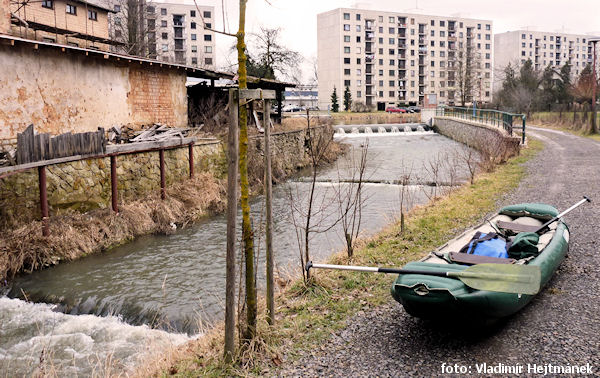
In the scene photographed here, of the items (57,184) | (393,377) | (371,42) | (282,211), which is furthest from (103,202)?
(371,42)

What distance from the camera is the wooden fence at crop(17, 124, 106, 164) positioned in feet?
36.5

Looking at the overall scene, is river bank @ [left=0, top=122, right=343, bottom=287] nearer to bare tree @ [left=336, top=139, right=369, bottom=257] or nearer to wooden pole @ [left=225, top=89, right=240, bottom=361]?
bare tree @ [left=336, top=139, right=369, bottom=257]

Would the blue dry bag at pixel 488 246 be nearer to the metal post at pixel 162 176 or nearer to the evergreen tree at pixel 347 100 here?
the metal post at pixel 162 176

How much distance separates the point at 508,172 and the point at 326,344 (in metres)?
14.4

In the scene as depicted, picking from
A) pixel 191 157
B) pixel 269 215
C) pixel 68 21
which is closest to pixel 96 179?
pixel 191 157

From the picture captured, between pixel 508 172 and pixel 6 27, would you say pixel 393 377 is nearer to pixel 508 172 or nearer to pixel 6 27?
pixel 508 172

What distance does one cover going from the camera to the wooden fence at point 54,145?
11.1 m

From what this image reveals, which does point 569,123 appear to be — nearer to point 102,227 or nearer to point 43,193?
point 102,227

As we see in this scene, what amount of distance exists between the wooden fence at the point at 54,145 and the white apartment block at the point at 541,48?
339 feet

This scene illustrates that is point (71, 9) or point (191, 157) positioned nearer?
point (191, 157)

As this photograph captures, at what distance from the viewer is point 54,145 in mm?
12031

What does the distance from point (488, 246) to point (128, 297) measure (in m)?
6.33

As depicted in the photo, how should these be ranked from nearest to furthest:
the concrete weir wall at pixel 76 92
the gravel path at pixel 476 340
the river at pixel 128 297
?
1. the gravel path at pixel 476 340
2. the river at pixel 128 297
3. the concrete weir wall at pixel 76 92

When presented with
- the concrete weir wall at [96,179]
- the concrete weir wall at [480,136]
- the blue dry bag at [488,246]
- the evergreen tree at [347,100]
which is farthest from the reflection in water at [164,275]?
the evergreen tree at [347,100]
